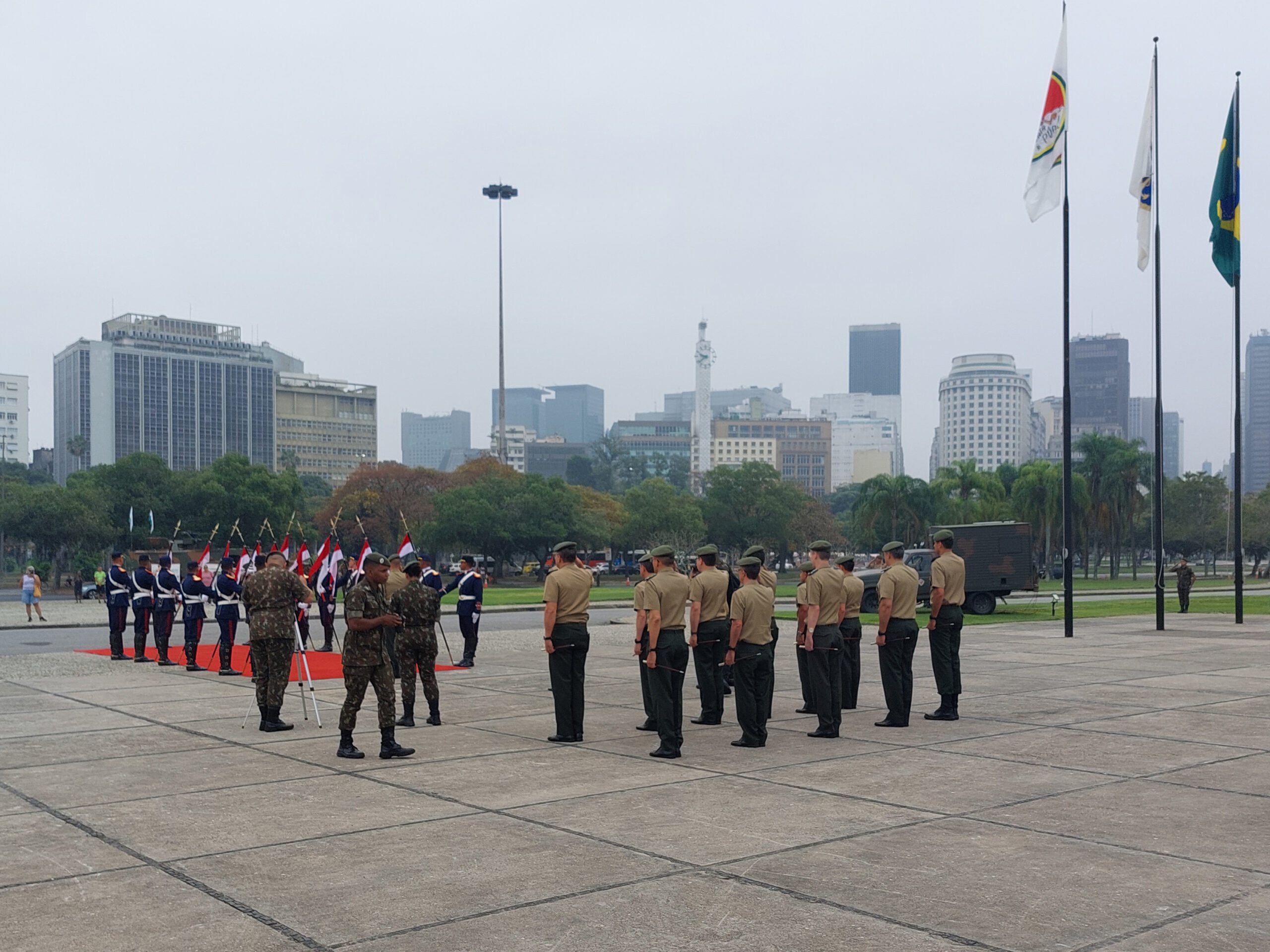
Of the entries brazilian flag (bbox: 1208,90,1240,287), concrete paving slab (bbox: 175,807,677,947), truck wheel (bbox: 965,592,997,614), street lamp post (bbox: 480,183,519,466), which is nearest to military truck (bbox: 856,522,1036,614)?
truck wheel (bbox: 965,592,997,614)

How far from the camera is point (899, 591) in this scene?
12.3 meters

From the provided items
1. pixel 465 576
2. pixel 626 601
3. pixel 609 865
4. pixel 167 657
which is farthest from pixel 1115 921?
pixel 626 601

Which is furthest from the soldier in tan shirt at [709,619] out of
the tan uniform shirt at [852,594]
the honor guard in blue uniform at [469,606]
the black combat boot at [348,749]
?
the honor guard in blue uniform at [469,606]

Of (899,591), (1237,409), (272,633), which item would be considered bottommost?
(272,633)

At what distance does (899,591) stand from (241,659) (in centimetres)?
1335

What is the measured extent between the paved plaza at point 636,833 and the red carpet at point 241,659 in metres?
4.12

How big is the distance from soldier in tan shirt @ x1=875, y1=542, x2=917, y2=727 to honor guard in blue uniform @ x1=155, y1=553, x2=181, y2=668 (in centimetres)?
1235

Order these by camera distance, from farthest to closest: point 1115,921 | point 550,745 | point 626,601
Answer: point 626,601 → point 550,745 → point 1115,921

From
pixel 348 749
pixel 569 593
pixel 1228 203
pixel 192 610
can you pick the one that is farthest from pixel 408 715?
pixel 1228 203

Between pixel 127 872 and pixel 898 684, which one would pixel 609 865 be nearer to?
pixel 127 872

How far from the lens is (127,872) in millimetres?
6805

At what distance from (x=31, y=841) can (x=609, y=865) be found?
12.5ft

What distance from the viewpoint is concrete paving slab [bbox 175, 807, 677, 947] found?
6051mm

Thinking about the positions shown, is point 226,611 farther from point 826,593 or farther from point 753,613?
point 826,593
